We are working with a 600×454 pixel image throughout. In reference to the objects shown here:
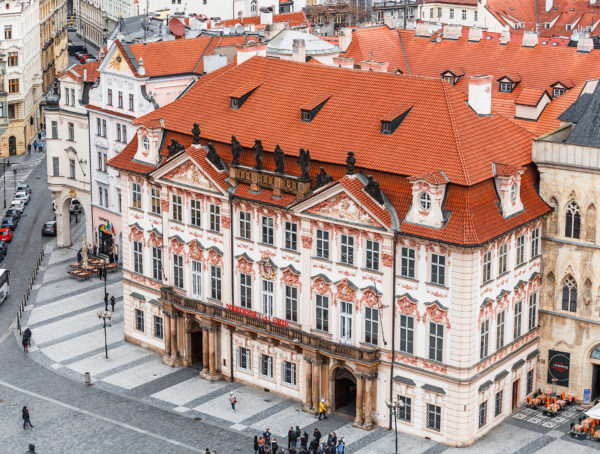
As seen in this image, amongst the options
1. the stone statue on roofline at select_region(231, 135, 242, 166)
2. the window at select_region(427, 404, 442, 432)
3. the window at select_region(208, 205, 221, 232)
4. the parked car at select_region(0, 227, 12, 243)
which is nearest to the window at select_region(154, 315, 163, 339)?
the window at select_region(208, 205, 221, 232)

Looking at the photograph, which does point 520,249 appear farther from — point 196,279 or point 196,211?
point 196,279

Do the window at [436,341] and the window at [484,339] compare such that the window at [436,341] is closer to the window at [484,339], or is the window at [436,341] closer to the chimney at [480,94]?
the window at [484,339]

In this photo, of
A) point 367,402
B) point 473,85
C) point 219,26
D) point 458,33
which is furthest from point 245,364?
point 219,26

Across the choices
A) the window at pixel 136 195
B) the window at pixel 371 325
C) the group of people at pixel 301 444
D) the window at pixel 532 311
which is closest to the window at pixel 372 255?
the window at pixel 371 325

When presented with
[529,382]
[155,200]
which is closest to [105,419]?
[155,200]

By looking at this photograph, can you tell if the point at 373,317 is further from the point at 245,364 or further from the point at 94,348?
the point at 94,348
